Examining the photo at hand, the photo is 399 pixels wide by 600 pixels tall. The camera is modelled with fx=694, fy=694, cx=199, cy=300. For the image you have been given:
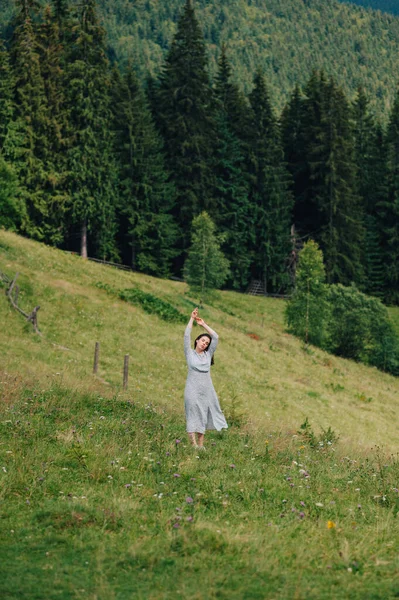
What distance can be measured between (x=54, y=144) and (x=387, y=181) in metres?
39.1

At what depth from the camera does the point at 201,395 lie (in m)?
11.4

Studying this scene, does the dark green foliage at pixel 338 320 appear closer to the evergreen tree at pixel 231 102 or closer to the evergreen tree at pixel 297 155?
the evergreen tree at pixel 297 155

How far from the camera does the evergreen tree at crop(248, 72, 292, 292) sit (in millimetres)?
67812

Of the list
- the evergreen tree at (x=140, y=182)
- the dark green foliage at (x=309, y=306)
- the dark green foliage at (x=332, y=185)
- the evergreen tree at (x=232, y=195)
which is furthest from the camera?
the dark green foliage at (x=332, y=185)

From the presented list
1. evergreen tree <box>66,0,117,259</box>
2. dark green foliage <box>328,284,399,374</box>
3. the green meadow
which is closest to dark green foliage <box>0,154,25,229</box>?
evergreen tree <box>66,0,117,259</box>

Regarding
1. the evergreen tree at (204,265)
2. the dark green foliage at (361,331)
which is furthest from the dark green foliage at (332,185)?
→ the evergreen tree at (204,265)

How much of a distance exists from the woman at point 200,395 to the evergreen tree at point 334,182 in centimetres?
5738

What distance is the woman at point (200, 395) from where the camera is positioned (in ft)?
36.7

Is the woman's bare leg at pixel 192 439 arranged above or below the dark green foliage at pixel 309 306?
below

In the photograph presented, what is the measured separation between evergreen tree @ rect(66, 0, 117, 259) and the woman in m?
44.2

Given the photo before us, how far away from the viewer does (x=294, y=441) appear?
1338cm

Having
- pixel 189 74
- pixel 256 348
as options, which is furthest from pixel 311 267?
pixel 189 74

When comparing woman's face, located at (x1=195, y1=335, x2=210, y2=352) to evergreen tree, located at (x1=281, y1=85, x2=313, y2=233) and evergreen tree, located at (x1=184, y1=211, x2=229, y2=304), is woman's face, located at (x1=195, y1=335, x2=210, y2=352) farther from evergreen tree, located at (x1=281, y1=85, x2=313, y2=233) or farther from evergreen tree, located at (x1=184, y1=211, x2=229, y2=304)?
evergreen tree, located at (x1=281, y1=85, x2=313, y2=233)

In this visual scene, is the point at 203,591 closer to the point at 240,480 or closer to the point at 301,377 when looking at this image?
the point at 240,480
